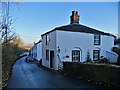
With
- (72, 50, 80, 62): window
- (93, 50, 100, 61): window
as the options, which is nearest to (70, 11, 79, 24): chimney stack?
(93, 50, 100, 61): window

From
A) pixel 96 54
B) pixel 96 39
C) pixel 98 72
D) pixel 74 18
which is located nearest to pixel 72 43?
pixel 96 39

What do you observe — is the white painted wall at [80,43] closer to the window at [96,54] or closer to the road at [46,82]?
the window at [96,54]

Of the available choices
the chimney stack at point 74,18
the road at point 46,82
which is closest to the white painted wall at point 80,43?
the chimney stack at point 74,18

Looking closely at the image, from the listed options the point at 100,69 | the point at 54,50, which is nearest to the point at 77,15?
the point at 54,50

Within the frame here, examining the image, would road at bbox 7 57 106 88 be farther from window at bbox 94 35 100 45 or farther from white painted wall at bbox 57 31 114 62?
window at bbox 94 35 100 45

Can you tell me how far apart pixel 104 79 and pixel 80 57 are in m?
12.2

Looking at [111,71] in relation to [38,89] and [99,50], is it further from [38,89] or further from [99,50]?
[99,50]

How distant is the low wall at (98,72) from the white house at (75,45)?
5454 mm

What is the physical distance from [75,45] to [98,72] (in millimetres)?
11254

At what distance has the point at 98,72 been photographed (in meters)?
13.6

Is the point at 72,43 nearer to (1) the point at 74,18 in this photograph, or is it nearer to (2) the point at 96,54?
(2) the point at 96,54

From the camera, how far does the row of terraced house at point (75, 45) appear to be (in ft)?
77.7

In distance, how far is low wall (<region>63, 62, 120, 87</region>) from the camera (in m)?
11.8

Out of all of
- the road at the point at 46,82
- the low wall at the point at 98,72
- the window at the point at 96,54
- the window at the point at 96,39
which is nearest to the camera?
the low wall at the point at 98,72
